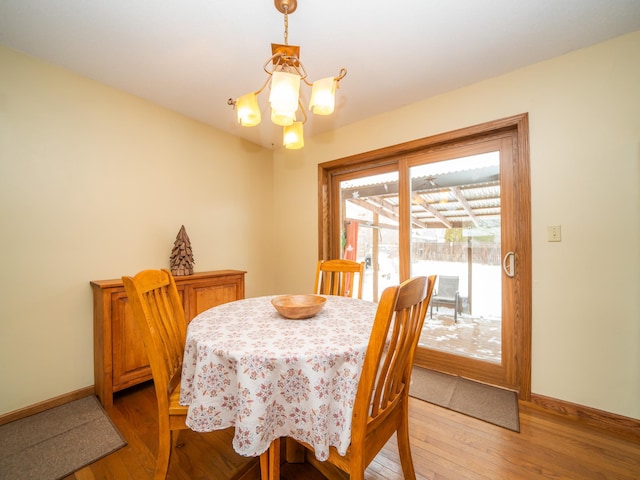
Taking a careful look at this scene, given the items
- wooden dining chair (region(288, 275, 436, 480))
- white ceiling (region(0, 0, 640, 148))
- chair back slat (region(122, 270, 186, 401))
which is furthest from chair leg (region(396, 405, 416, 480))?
white ceiling (region(0, 0, 640, 148))

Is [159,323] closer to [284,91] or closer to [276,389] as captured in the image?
[276,389]

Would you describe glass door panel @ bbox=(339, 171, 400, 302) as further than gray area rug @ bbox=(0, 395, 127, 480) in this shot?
Yes

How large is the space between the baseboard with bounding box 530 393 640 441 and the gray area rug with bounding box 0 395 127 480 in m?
2.65

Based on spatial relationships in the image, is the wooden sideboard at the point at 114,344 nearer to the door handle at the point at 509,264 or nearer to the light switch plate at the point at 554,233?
the door handle at the point at 509,264

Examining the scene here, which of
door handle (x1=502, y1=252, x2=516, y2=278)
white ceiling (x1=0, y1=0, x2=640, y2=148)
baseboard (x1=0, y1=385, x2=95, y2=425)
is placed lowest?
baseboard (x1=0, y1=385, x2=95, y2=425)

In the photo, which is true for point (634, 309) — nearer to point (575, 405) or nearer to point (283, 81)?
point (575, 405)

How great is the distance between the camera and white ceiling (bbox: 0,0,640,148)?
4.73 ft

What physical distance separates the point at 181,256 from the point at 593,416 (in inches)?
125

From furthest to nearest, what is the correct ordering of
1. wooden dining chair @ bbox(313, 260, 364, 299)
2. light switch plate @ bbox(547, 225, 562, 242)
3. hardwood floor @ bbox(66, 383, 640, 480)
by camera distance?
wooden dining chair @ bbox(313, 260, 364, 299) < light switch plate @ bbox(547, 225, 562, 242) < hardwood floor @ bbox(66, 383, 640, 480)

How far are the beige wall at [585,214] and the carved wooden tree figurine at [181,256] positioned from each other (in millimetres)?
2736

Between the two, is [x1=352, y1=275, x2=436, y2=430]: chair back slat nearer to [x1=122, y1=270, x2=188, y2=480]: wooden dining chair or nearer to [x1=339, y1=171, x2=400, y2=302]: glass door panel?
[x1=122, y1=270, x2=188, y2=480]: wooden dining chair

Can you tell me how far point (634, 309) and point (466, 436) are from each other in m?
1.25

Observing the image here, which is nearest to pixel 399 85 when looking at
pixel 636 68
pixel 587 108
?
pixel 587 108

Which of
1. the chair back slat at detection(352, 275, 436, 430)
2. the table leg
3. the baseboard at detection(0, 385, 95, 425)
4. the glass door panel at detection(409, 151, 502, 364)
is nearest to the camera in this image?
the chair back slat at detection(352, 275, 436, 430)
